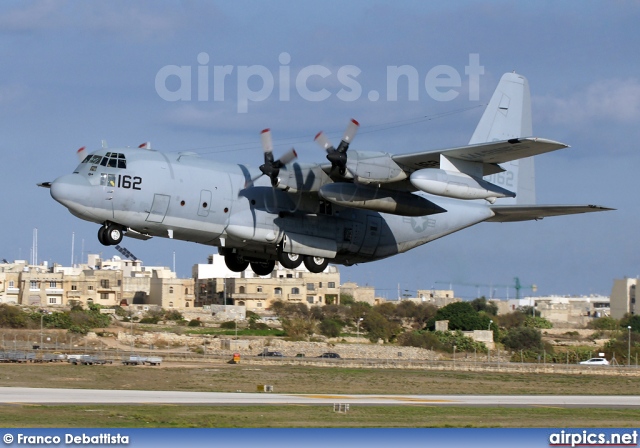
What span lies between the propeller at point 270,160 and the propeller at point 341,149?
4.27 ft

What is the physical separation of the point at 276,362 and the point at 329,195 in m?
26.8

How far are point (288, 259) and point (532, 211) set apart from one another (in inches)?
400

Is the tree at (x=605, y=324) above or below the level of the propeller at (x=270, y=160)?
below

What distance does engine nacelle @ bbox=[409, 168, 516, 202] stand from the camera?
34438 mm

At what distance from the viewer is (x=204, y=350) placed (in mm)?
72438

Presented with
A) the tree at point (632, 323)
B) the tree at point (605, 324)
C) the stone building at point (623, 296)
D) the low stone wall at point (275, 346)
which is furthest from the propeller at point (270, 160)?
the stone building at point (623, 296)

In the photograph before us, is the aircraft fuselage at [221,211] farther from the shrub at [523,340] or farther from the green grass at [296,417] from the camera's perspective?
the shrub at [523,340]

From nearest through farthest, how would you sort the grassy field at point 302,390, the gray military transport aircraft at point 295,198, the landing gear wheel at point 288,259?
the grassy field at point 302,390 → the gray military transport aircraft at point 295,198 → the landing gear wheel at point 288,259

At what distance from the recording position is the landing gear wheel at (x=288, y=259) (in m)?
38.0

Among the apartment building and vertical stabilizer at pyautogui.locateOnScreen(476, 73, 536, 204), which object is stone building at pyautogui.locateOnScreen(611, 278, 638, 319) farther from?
vertical stabilizer at pyautogui.locateOnScreen(476, 73, 536, 204)

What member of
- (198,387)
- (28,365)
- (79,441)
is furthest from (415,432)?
(28,365)

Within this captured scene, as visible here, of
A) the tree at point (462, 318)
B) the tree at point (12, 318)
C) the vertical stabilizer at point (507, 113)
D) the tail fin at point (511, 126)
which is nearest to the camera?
the vertical stabilizer at point (507, 113)

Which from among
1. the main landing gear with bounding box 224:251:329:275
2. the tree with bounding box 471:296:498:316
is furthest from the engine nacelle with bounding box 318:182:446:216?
the tree with bounding box 471:296:498:316

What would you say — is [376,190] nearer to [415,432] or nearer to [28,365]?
[415,432]
